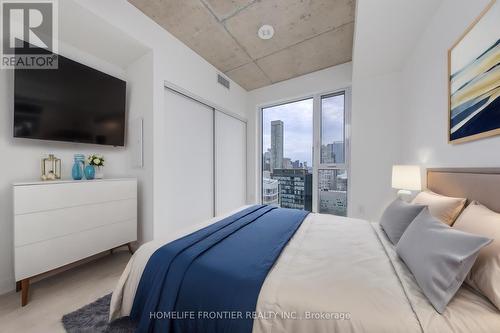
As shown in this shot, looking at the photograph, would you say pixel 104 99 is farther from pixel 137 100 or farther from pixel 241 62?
pixel 241 62

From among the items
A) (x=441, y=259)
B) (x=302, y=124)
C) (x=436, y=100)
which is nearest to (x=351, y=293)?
(x=441, y=259)

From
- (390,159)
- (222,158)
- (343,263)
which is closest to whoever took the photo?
(343,263)

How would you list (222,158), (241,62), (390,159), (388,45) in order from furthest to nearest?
(222,158) < (241,62) < (390,159) < (388,45)

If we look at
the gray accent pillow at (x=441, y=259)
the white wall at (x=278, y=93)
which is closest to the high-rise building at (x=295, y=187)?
the white wall at (x=278, y=93)

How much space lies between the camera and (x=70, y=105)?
1.98m

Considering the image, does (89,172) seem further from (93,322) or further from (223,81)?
(223,81)

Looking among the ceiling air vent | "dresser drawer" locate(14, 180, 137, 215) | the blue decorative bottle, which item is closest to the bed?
"dresser drawer" locate(14, 180, 137, 215)

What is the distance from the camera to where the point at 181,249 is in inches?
44.4

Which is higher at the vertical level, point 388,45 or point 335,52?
point 335,52

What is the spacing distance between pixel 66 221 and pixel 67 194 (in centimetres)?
25

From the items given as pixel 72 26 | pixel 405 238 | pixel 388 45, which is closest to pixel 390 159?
pixel 388 45

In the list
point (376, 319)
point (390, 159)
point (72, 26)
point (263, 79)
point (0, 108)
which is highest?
point (263, 79)

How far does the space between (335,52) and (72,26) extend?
3216 millimetres

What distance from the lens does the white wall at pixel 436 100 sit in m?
1.28
